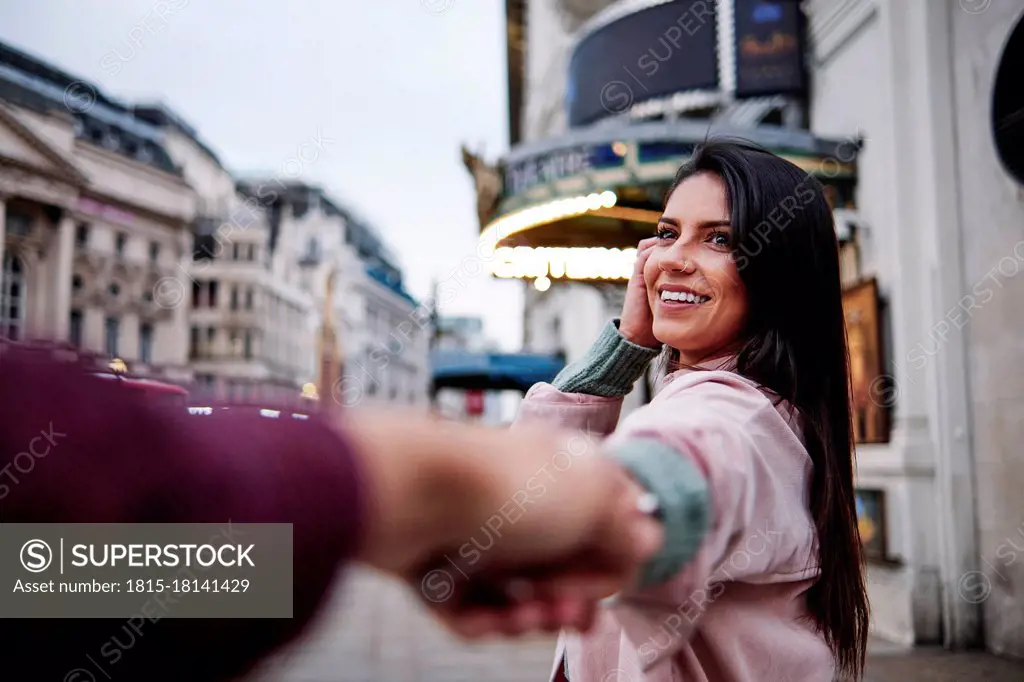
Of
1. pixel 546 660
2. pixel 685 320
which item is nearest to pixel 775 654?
pixel 685 320

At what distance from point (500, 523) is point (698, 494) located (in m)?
0.17

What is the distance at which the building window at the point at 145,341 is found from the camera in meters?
42.4

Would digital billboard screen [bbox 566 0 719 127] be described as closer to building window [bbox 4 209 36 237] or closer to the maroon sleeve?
the maroon sleeve

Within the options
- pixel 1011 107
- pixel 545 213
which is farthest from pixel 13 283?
pixel 1011 107

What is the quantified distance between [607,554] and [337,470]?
8.2 inches

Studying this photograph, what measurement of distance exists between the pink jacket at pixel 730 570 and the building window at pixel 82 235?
147 feet

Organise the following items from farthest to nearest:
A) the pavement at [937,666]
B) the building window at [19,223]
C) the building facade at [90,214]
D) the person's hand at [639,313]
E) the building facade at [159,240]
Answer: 1. the building facade at [159,240]
2. the building facade at [90,214]
3. the building window at [19,223]
4. the pavement at [937,666]
5. the person's hand at [639,313]

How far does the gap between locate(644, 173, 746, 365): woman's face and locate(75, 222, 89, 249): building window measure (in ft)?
146

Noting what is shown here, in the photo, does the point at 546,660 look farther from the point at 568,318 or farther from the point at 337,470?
the point at 568,318

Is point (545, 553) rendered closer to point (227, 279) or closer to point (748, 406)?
point (748, 406)

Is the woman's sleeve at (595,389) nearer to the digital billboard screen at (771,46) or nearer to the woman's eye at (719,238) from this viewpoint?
the woman's eye at (719,238)

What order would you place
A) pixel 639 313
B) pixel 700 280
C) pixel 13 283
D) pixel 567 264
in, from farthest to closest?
pixel 13 283, pixel 567 264, pixel 639 313, pixel 700 280

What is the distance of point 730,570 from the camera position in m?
0.79

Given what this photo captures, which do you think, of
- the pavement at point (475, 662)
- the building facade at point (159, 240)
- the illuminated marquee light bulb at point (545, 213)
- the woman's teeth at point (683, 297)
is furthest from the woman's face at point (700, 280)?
the building facade at point (159, 240)
